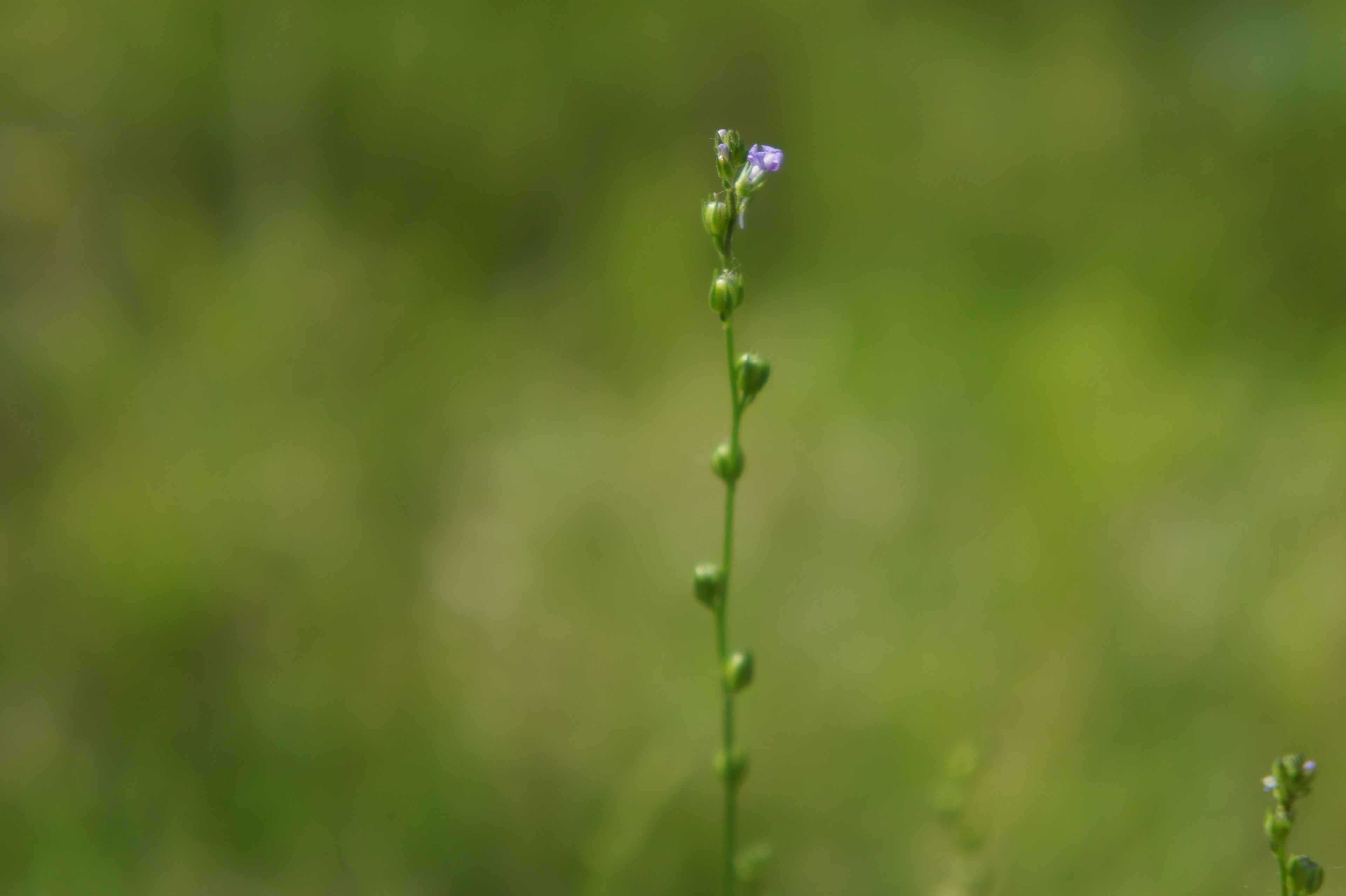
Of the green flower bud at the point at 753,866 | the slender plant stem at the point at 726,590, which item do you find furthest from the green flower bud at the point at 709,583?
the green flower bud at the point at 753,866

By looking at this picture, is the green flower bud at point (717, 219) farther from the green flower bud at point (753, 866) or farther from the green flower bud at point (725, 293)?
the green flower bud at point (753, 866)

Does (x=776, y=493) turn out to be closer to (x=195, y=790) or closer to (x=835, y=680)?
(x=835, y=680)

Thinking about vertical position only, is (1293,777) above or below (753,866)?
above

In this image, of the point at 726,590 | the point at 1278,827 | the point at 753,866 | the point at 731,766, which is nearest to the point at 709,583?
the point at 726,590

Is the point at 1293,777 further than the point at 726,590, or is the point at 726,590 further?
the point at 726,590

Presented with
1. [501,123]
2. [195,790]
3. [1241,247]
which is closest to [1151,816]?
[195,790]

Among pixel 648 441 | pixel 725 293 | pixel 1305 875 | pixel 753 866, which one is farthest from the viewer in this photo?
pixel 648 441

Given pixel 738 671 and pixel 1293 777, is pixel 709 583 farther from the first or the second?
pixel 1293 777

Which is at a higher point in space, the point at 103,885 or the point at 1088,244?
the point at 1088,244

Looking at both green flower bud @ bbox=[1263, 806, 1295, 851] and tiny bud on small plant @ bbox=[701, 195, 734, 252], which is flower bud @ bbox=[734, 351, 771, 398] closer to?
tiny bud on small plant @ bbox=[701, 195, 734, 252]
